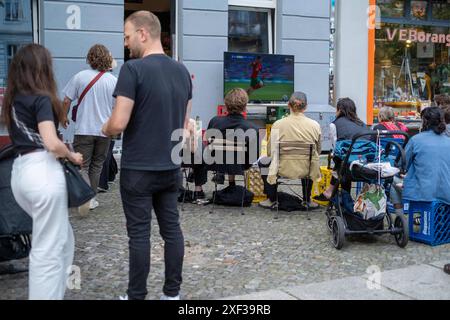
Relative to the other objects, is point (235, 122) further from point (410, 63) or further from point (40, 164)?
point (410, 63)

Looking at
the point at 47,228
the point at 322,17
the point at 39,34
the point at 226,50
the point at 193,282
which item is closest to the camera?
the point at 47,228

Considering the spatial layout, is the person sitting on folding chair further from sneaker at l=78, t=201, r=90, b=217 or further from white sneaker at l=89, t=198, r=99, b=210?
sneaker at l=78, t=201, r=90, b=217

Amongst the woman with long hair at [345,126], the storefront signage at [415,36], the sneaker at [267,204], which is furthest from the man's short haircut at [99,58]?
the storefront signage at [415,36]

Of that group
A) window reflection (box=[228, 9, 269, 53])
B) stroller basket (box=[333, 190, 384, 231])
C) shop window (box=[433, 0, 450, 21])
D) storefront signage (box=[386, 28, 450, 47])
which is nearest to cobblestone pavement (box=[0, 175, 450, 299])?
stroller basket (box=[333, 190, 384, 231])

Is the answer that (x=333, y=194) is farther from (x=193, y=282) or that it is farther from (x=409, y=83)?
(x=409, y=83)

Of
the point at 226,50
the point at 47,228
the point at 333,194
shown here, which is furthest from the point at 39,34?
the point at 47,228

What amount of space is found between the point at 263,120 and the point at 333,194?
5635 mm

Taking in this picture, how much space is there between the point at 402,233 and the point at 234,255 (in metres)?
1.59

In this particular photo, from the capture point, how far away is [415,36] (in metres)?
13.2

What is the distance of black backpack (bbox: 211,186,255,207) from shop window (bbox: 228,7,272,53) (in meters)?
4.54

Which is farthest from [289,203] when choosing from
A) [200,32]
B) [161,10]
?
[161,10]

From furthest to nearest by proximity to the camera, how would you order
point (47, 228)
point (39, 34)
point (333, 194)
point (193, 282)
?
point (39, 34), point (333, 194), point (193, 282), point (47, 228)

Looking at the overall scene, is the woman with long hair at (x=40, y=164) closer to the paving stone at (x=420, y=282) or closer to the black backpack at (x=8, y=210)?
the black backpack at (x=8, y=210)

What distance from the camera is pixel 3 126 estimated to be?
3816mm
